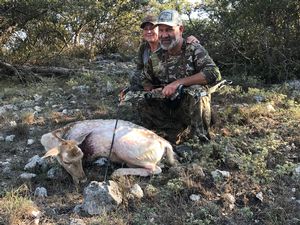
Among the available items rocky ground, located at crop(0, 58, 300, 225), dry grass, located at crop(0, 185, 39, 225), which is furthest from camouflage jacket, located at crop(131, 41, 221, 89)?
dry grass, located at crop(0, 185, 39, 225)

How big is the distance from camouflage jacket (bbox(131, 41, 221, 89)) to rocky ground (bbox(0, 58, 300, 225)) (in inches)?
24.8

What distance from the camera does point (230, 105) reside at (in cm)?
615

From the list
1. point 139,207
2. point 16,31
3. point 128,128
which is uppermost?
point 16,31

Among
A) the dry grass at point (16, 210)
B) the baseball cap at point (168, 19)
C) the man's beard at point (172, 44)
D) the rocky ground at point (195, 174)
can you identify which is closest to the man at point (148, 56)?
the man's beard at point (172, 44)

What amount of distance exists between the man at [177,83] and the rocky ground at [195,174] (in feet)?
1.02

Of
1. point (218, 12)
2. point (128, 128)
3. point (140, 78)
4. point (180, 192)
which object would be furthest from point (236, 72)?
point (180, 192)

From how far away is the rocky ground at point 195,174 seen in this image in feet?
11.8

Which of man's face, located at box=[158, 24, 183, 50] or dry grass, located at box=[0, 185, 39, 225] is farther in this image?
man's face, located at box=[158, 24, 183, 50]

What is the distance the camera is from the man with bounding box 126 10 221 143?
16.1ft

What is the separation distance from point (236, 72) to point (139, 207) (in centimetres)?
455

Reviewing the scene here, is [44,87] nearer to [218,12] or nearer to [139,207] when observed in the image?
[218,12]

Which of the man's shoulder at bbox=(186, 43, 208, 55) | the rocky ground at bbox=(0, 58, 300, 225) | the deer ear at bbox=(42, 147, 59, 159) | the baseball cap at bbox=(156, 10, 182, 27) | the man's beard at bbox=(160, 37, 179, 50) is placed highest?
the baseball cap at bbox=(156, 10, 182, 27)

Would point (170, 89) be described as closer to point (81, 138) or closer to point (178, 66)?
point (178, 66)

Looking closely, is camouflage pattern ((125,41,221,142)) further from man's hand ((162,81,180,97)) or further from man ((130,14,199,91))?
man's hand ((162,81,180,97))
